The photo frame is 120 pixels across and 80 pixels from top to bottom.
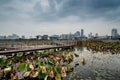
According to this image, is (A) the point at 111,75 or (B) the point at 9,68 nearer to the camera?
(B) the point at 9,68

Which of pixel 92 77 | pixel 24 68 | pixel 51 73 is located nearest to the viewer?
pixel 51 73

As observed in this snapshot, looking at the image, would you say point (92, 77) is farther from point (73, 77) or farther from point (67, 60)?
point (67, 60)

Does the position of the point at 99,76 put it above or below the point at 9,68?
below

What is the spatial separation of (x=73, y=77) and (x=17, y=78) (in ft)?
12.3

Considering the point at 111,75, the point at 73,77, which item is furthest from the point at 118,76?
the point at 73,77

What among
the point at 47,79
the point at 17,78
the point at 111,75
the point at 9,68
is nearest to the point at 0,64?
the point at 9,68

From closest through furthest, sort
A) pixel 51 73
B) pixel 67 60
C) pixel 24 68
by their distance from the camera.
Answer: pixel 51 73, pixel 24 68, pixel 67 60

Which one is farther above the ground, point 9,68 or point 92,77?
point 9,68

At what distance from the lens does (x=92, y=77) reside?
1321cm

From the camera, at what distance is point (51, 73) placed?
37.6 feet

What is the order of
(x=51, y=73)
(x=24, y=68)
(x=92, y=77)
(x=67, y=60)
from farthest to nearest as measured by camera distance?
1. (x=67, y=60)
2. (x=92, y=77)
3. (x=24, y=68)
4. (x=51, y=73)

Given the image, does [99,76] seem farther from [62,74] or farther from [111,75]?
[62,74]

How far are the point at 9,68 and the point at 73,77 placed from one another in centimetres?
422

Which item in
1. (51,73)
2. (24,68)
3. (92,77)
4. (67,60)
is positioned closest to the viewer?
(51,73)
